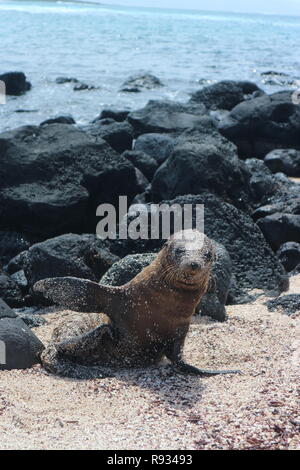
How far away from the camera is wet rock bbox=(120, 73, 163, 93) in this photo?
26139mm

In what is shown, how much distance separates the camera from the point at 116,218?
1048cm

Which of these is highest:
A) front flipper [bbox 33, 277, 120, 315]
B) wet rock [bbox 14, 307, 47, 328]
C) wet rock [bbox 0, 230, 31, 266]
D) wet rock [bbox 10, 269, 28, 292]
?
front flipper [bbox 33, 277, 120, 315]

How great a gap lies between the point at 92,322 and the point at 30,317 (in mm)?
1140

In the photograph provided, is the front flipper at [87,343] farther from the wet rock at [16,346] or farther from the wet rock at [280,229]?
the wet rock at [280,229]

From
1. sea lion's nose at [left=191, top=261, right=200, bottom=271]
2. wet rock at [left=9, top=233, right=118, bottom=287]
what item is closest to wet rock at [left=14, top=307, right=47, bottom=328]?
wet rock at [left=9, top=233, right=118, bottom=287]

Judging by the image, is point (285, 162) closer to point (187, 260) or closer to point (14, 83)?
point (187, 260)

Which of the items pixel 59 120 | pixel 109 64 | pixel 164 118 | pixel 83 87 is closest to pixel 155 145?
pixel 164 118

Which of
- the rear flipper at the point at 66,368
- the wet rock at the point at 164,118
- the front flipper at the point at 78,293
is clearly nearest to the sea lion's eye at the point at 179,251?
the front flipper at the point at 78,293

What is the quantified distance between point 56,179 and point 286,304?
4.62 m

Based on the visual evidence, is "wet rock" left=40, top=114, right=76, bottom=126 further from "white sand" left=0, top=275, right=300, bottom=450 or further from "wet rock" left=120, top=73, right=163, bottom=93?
"white sand" left=0, top=275, right=300, bottom=450

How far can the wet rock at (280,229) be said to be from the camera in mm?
9125

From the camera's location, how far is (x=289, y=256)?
8.50m

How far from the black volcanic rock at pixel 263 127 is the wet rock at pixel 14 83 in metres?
9.93
